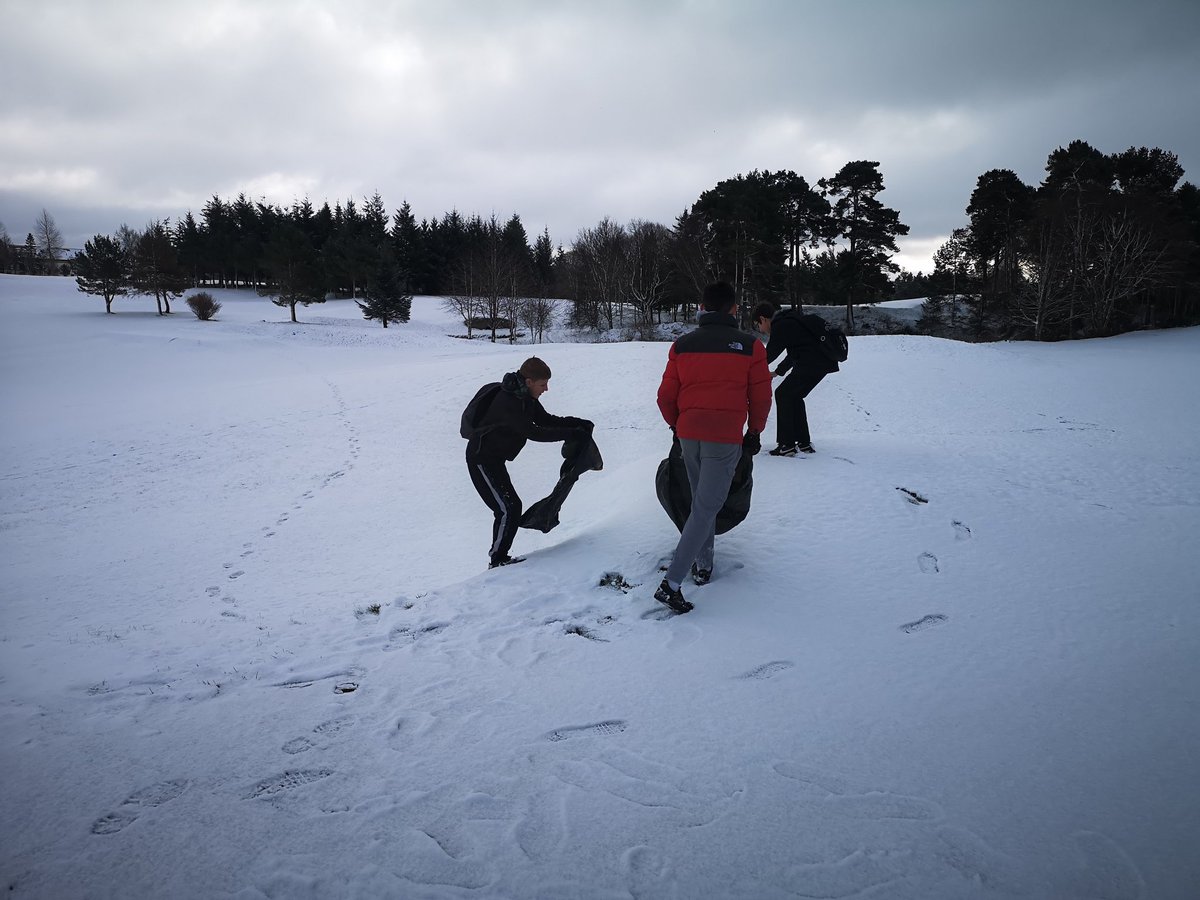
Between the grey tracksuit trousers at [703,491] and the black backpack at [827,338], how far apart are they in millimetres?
3553

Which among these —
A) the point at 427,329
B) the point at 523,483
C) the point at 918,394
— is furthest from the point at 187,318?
the point at 918,394

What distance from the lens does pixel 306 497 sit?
10.1m

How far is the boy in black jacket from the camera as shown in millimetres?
6988

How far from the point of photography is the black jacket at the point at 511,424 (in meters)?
5.14

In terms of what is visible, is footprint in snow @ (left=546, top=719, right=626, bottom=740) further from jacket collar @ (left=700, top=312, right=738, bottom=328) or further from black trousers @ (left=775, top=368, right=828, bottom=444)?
black trousers @ (left=775, top=368, right=828, bottom=444)

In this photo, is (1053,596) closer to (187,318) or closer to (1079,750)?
(1079,750)

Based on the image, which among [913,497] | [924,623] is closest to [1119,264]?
[913,497]

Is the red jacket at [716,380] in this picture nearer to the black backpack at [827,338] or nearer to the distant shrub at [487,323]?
the black backpack at [827,338]

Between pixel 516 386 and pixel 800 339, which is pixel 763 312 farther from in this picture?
pixel 516 386

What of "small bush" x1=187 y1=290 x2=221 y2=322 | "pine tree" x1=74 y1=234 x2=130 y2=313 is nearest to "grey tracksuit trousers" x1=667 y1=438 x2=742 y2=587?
"small bush" x1=187 y1=290 x2=221 y2=322

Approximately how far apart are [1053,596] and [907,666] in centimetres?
165

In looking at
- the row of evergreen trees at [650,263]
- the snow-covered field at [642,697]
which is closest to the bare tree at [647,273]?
the row of evergreen trees at [650,263]

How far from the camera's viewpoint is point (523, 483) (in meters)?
11.0

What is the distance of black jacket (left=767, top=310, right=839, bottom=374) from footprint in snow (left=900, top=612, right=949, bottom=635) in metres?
3.70
